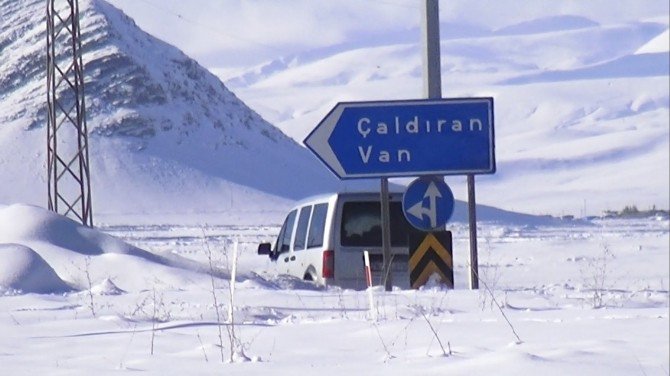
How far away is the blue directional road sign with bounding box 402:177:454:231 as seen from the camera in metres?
14.1

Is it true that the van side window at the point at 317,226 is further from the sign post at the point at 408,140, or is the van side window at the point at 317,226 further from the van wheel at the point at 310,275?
the sign post at the point at 408,140

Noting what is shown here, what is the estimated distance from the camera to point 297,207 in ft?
57.0

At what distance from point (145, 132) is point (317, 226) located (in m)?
83.7

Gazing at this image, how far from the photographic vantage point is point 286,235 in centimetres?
1753

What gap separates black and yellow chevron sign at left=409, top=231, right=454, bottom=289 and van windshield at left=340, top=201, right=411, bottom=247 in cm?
129

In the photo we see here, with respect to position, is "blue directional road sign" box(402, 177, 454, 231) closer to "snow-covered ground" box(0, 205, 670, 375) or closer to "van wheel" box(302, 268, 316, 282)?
"snow-covered ground" box(0, 205, 670, 375)

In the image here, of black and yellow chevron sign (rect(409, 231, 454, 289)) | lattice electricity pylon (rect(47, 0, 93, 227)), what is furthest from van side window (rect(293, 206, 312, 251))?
lattice electricity pylon (rect(47, 0, 93, 227))

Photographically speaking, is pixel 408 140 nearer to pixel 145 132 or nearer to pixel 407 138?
pixel 407 138

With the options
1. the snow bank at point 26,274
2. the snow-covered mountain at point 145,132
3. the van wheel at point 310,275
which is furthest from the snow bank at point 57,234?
the snow-covered mountain at point 145,132

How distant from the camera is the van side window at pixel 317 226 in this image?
15.8m

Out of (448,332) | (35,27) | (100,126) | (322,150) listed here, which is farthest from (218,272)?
(100,126)

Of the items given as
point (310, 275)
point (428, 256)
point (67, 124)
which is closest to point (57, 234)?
point (310, 275)

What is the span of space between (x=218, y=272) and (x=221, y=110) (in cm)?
8811

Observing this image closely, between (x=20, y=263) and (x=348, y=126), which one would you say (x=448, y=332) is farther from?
(x=20, y=263)
